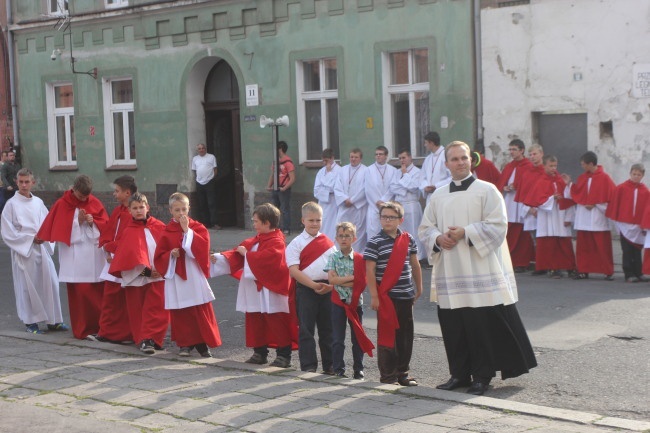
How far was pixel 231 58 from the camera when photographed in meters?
23.8

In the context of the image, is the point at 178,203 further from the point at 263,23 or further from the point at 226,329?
the point at 263,23

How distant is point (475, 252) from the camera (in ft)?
27.8

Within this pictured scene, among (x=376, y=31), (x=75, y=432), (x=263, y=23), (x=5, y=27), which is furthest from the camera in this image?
(x=5, y=27)

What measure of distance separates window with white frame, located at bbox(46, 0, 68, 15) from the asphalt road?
42.7ft

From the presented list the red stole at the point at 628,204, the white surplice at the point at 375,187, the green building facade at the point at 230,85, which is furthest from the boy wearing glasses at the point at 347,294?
the green building facade at the point at 230,85

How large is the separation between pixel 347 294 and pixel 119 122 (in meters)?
18.3

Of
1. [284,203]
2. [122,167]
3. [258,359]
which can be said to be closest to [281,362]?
[258,359]

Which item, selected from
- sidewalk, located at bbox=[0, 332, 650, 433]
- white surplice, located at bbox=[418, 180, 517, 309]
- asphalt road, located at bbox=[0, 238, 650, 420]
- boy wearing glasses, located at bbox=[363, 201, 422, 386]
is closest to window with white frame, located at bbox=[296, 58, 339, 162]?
asphalt road, located at bbox=[0, 238, 650, 420]

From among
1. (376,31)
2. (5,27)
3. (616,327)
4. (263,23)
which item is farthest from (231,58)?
(616,327)

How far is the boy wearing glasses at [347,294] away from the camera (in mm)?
9000

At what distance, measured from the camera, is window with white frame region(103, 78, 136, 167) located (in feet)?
86.4

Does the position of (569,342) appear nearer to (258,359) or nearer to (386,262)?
(386,262)

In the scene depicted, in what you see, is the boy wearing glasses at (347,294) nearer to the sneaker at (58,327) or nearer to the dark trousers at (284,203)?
the sneaker at (58,327)

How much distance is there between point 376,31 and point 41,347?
1188 centimetres
